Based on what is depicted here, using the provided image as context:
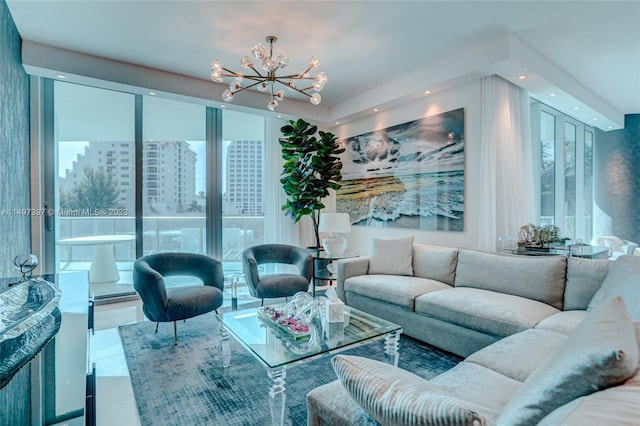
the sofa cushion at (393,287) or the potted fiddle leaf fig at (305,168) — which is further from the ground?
the potted fiddle leaf fig at (305,168)

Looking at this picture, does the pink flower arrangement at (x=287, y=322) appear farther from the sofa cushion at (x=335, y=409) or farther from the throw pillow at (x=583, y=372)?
the throw pillow at (x=583, y=372)

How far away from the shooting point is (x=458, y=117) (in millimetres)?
3797

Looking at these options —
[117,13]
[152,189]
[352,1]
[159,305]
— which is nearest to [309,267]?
[159,305]

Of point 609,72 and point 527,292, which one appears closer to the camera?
point 527,292

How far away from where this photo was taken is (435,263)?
11.4 ft

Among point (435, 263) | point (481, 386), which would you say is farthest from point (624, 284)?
point (435, 263)

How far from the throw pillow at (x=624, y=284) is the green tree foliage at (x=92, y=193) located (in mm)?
5029

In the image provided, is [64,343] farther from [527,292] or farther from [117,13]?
[527,292]

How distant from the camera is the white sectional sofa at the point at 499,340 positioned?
2.61 feet

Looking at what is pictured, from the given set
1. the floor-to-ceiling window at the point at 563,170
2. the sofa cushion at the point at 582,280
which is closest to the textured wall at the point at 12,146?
the sofa cushion at the point at 582,280

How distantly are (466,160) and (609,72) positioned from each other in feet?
7.40

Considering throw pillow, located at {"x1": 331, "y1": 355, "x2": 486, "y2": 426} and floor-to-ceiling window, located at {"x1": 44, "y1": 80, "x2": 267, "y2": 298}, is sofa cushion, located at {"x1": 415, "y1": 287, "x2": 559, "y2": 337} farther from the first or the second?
floor-to-ceiling window, located at {"x1": 44, "y1": 80, "x2": 267, "y2": 298}

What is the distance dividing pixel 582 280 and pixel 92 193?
205 inches

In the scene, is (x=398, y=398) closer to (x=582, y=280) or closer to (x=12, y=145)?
(x=582, y=280)
